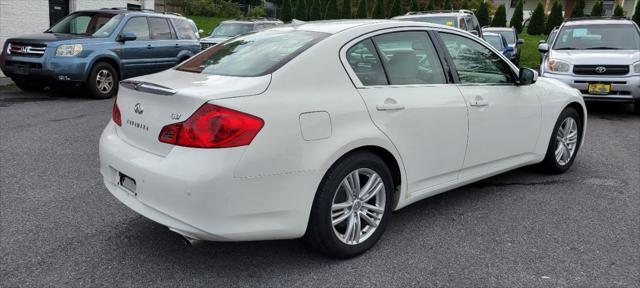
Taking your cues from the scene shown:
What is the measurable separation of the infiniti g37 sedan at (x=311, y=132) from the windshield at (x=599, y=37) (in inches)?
276

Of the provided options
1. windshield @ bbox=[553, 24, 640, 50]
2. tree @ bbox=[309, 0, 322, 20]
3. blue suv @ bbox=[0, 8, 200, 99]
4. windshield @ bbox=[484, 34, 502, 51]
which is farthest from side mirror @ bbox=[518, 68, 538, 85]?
tree @ bbox=[309, 0, 322, 20]

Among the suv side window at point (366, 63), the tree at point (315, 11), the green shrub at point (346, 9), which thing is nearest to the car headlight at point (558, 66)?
the suv side window at point (366, 63)

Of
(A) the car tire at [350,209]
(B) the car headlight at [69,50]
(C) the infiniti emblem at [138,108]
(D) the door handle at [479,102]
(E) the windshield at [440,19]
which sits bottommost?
(A) the car tire at [350,209]

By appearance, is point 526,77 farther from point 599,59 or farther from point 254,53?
point 599,59

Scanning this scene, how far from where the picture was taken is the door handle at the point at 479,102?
4.09 m

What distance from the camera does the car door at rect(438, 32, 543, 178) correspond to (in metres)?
4.16

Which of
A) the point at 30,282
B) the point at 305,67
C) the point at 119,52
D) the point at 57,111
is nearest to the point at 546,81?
the point at 305,67

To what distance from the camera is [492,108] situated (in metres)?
4.28

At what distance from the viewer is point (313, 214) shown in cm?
315

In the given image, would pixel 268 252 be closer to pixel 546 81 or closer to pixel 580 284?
pixel 580 284

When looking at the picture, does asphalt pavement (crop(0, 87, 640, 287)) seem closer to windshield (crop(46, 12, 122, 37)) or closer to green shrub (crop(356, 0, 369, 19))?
windshield (crop(46, 12, 122, 37))

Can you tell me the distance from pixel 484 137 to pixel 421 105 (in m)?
0.85

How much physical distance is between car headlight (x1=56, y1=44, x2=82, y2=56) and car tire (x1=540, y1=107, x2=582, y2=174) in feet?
27.2

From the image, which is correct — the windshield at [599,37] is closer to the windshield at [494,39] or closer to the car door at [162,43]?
the windshield at [494,39]
